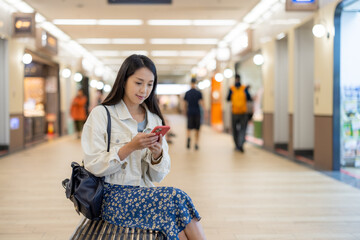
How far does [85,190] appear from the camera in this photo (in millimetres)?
1962

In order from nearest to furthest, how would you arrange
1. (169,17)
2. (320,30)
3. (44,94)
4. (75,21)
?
(320,30) → (169,17) → (75,21) → (44,94)

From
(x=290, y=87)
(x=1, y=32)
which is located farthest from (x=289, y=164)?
(x=1, y=32)

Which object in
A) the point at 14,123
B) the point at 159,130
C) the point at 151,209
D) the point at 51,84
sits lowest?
the point at 151,209

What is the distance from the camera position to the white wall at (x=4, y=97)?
8.48 metres

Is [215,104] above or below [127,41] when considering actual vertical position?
below

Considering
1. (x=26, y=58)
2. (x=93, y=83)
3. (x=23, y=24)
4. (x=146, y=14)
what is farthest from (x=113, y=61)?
(x=23, y=24)

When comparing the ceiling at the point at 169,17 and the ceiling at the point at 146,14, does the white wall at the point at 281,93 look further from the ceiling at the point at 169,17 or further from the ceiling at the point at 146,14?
the ceiling at the point at 146,14

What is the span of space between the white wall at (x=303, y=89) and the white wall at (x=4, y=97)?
5906 millimetres

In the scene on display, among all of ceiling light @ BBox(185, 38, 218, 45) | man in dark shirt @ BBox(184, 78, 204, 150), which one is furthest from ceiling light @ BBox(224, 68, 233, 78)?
man in dark shirt @ BBox(184, 78, 204, 150)

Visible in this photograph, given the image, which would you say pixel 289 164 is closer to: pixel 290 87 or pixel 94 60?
pixel 290 87

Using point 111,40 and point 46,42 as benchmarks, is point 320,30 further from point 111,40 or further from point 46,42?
point 111,40

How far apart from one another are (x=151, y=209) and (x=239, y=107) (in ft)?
22.6

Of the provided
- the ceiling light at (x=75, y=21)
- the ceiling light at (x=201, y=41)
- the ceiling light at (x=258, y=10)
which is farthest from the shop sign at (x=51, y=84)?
the ceiling light at (x=258, y=10)

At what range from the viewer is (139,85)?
2135mm
